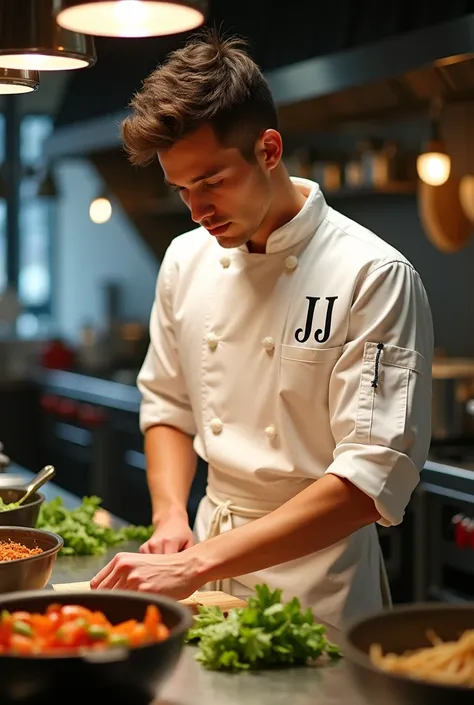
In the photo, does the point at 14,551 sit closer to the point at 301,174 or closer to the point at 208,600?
the point at 208,600

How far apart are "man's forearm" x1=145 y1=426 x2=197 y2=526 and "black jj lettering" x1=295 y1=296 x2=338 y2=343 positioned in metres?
0.46

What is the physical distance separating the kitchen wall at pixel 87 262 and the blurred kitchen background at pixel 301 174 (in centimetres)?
3

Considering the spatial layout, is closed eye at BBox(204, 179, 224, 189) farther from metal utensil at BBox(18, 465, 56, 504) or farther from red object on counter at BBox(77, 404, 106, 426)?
red object on counter at BBox(77, 404, 106, 426)

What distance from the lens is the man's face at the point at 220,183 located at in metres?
1.96

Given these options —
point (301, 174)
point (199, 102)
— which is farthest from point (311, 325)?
point (301, 174)

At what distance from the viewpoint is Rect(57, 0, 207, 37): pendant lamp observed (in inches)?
69.6

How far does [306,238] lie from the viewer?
7.20ft

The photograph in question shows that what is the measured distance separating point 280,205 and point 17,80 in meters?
0.55

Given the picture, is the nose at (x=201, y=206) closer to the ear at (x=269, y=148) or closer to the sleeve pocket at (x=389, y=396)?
the ear at (x=269, y=148)

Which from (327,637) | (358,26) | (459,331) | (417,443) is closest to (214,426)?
(417,443)

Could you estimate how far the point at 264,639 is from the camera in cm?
153

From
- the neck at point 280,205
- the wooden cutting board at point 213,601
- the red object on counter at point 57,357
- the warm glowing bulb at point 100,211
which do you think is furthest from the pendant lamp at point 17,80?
the red object on counter at point 57,357

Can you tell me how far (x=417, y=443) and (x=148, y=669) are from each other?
84cm

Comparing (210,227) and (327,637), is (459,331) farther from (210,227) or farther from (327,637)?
(327,637)
